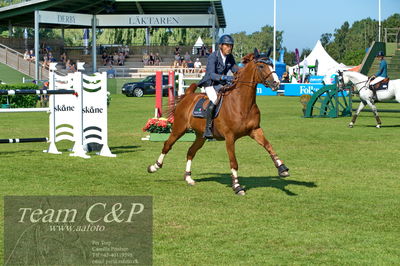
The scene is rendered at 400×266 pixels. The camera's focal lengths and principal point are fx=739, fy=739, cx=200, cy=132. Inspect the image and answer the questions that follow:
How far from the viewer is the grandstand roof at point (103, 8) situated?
204 ft

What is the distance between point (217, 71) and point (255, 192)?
2.10 metres

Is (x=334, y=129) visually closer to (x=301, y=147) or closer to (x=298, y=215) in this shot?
(x=301, y=147)

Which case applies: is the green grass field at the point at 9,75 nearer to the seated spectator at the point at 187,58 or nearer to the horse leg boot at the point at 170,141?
the seated spectator at the point at 187,58

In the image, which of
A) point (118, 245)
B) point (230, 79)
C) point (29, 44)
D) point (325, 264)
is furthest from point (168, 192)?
point (29, 44)

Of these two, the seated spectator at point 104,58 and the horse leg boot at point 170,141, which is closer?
the horse leg boot at point 170,141

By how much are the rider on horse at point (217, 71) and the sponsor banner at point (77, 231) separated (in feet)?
6.98

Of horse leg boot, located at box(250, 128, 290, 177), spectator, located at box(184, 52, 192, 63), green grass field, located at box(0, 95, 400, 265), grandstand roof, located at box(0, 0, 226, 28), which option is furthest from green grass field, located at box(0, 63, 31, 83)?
horse leg boot, located at box(250, 128, 290, 177)

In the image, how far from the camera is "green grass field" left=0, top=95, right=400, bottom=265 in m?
7.89

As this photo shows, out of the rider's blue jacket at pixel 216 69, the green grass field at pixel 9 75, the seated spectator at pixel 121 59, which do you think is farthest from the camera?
the seated spectator at pixel 121 59

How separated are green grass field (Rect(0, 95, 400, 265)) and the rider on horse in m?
1.28

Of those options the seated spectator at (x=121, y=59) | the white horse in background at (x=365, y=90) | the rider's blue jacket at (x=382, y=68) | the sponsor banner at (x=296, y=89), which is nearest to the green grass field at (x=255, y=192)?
the white horse in background at (x=365, y=90)

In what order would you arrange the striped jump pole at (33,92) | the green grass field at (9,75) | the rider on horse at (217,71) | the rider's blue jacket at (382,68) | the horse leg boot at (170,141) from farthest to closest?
1. the green grass field at (9,75)
2. the rider's blue jacket at (382,68)
3. the striped jump pole at (33,92)
4. the horse leg boot at (170,141)
5. the rider on horse at (217,71)

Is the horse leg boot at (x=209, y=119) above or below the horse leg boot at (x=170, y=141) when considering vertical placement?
above

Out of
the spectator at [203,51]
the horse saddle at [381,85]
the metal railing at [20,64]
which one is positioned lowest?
the horse saddle at [381,85]
